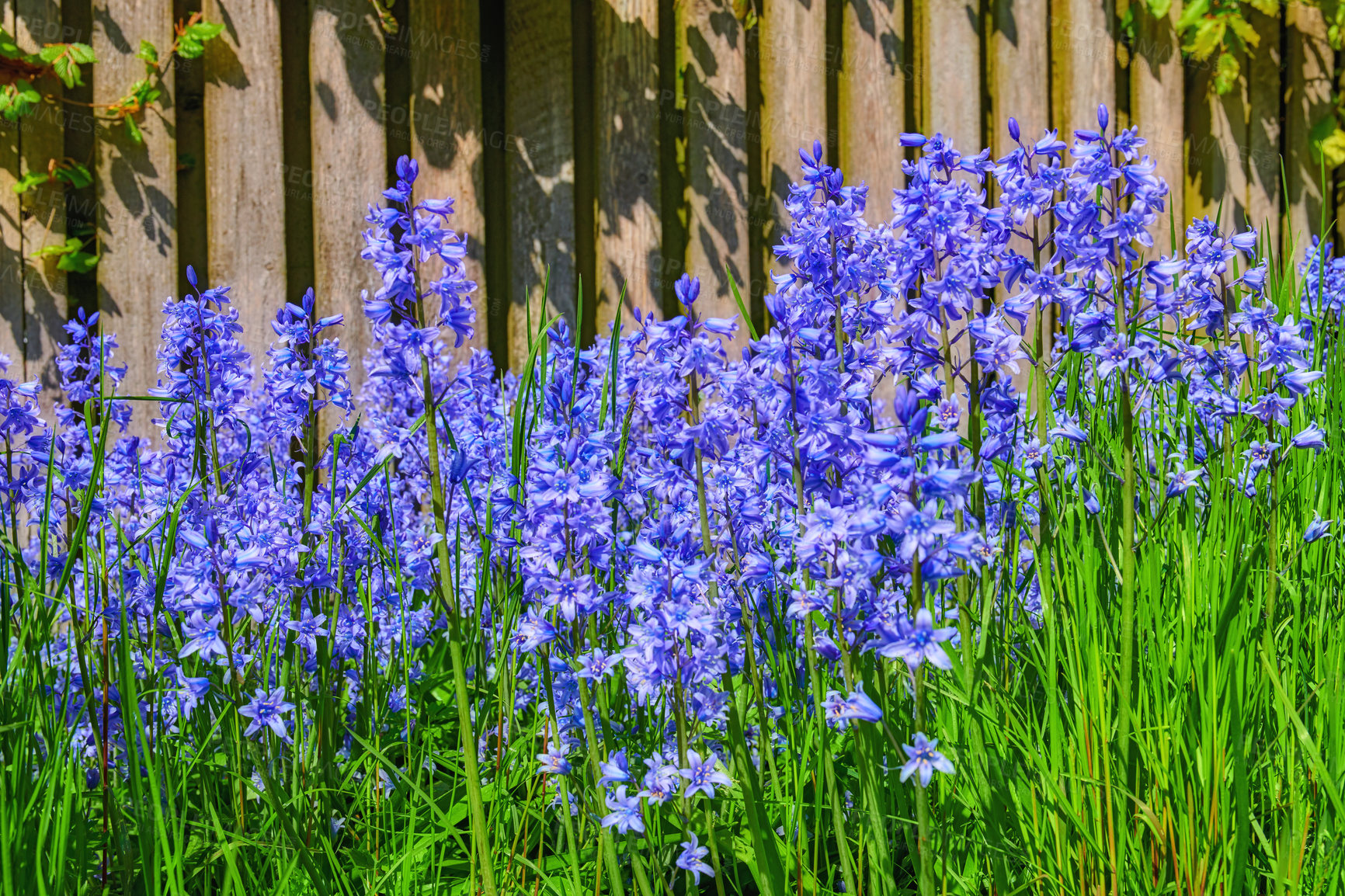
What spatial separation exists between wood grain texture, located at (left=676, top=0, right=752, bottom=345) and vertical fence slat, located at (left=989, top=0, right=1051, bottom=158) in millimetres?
1099

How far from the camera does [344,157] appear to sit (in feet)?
13.0

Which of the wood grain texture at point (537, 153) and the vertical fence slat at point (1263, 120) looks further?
the vertical fence slat at point (1263, 120)

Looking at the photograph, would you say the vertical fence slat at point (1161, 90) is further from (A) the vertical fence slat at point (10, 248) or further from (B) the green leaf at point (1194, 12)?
(A) the vertical fence slat at point (10, 248)

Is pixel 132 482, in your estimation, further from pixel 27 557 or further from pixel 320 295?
pixel 320 295

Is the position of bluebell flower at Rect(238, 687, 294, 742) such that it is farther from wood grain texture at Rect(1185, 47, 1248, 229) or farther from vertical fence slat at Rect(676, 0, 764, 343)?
wood grain texture at Rect(1185, 47, 1248, 229)

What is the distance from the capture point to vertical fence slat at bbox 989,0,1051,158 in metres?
4.68

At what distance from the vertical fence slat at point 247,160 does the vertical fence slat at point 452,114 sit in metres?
0.48

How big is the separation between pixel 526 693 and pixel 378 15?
2828 millimetres

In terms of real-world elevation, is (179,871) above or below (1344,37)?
below

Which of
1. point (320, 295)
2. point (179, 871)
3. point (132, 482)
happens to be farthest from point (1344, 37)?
point (179, 871)

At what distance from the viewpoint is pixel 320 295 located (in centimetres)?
399

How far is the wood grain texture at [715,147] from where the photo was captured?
4367 mm

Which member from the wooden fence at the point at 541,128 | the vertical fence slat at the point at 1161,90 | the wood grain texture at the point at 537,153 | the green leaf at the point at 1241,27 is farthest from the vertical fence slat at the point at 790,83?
the green leaf at the point at 1241,27

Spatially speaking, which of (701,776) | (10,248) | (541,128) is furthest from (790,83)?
(701,776)
